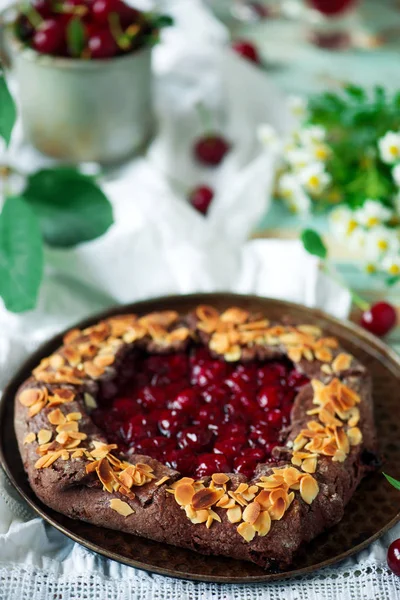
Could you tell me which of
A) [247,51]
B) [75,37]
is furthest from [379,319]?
[247,51]

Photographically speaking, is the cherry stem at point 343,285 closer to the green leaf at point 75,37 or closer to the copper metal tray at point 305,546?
the copper metal tray at point 305,546

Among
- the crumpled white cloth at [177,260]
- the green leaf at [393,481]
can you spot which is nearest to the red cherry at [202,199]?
the crumpled white cloth at [177,260]

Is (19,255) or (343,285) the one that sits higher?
(19,255)

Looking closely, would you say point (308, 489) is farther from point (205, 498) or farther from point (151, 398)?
point (151, 398)

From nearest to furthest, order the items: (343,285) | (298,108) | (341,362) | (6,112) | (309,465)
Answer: (309,465) < (341,362) < (6,112) < (343,285) < (298,108)

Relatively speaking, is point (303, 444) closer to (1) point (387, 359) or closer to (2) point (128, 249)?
(1) point (387, 359)

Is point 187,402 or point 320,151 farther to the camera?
point 320,151

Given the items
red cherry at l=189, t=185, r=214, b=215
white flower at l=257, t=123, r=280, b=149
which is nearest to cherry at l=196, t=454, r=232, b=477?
red cherry at l=189, t=185, r=214, b=215
